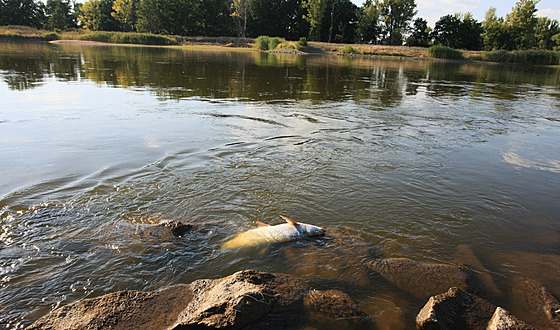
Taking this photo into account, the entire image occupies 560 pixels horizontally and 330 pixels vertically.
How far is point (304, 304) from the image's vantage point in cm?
300

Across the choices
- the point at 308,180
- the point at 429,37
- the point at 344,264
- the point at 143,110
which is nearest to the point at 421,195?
the point at 308,180

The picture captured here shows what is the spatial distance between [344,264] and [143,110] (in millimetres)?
8433

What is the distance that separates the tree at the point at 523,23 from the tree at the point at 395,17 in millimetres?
20362

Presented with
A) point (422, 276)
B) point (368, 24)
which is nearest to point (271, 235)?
point (422, 276)

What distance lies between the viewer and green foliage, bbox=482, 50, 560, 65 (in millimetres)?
52844

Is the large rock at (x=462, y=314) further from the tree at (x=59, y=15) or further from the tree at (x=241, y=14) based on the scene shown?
the tree at (x=59, y=15)

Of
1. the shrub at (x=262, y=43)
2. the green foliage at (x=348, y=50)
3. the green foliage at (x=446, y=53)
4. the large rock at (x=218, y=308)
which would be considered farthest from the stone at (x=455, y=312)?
the shrub at (x=262, y=43)

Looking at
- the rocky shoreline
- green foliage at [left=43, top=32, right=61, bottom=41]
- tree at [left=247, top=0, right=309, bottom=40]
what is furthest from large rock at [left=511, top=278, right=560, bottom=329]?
tree at [left=247, top=0, right=309, bottom=40]

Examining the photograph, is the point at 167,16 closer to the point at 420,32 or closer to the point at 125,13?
the point at 125,13

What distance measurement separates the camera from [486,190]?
5.83 meters

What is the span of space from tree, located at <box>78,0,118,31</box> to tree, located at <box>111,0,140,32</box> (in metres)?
1.83

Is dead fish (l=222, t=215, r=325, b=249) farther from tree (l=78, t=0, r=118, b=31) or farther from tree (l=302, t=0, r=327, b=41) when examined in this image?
tree (l=78, t=0, r=118, b=31)

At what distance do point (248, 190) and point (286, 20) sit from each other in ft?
302

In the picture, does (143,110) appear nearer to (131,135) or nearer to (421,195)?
(131,135)
